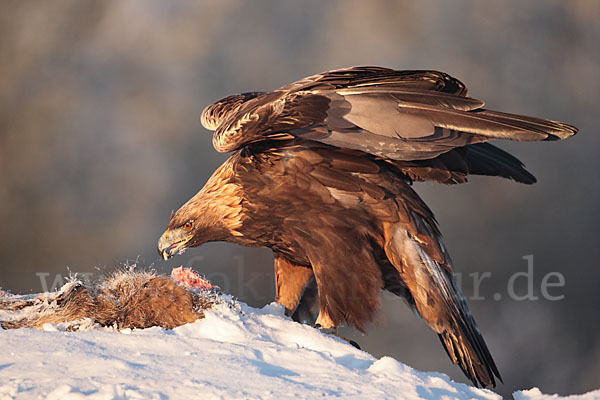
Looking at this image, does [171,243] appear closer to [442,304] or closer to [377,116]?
[377,116]

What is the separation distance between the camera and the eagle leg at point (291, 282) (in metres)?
5.34

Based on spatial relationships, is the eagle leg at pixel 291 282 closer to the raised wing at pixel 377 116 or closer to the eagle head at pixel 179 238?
the eagle head at pixel 179 238

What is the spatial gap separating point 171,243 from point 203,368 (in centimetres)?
254

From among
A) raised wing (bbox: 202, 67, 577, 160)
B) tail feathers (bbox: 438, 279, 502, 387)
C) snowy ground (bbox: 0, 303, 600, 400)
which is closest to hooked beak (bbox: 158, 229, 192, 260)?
raised wing (bbox: 202, 67, 577, 160)

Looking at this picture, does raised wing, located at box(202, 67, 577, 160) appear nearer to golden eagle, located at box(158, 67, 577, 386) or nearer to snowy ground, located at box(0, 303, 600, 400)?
golden eagle, located at box(158, 67, 577, 386)

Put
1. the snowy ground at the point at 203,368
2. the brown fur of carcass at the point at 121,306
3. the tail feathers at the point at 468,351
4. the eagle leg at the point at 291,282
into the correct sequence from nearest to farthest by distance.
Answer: the snowy ground at the point at 203,368 < the brown fur of carcass at the point at 121,306 < the tail feathers at the point at 468,351 < the eagle leg at the point at 291,282

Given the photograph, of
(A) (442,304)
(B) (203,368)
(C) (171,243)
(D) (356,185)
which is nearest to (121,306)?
(B) (203,368)

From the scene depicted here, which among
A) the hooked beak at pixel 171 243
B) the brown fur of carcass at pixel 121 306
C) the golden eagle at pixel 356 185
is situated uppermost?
the golden eagle at pixel 356 185

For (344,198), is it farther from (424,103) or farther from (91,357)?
(91,357)

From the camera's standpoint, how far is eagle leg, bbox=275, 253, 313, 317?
17.5 ft

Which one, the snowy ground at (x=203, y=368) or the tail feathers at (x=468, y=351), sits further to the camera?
the tail feathers at (x=468, y=351)

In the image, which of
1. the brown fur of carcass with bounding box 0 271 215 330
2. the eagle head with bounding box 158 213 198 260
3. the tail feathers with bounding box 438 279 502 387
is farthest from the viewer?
the eagle head with bounding box 158 213 198 260

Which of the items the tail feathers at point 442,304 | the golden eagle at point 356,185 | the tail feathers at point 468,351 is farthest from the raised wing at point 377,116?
the tail feathers at point 468,351

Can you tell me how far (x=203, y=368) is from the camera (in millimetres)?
2748
